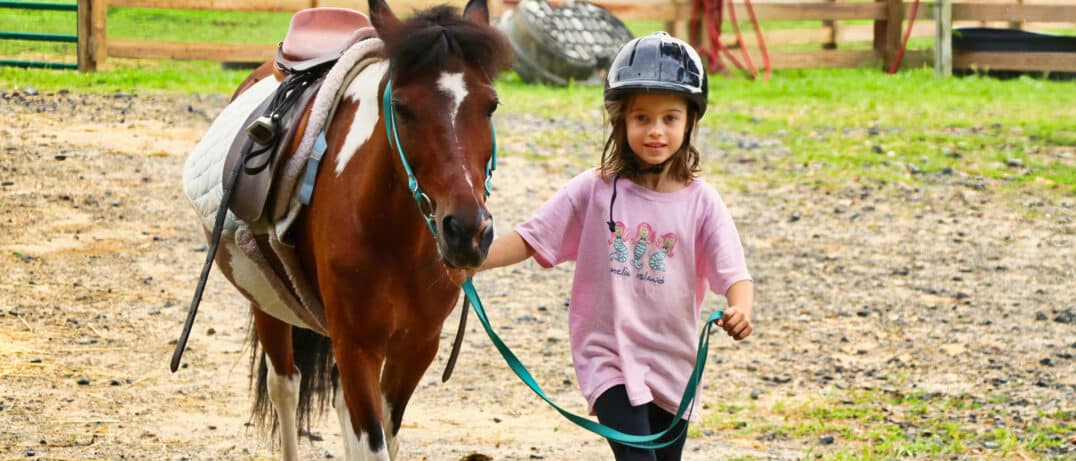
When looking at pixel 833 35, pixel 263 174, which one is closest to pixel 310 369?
pixel 263 174

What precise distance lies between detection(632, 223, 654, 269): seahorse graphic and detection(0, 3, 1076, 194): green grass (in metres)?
6.97

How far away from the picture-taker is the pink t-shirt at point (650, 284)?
305 centimetres

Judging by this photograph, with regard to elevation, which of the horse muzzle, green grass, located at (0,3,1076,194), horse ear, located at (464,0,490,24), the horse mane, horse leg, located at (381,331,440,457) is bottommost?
green grass, located at (0,3,1076,194)

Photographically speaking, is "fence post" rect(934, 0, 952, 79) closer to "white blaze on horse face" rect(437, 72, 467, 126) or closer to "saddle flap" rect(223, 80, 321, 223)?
"saddle flap" rect(223, 80, 321, 223)

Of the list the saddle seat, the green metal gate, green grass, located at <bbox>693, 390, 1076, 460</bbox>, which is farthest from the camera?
the green metal gate

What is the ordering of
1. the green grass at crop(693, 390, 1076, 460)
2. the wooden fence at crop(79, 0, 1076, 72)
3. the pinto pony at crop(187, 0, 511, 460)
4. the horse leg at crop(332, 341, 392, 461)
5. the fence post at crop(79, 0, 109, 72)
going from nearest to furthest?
1. the pinto pony at crop(187, 0, 511, 460)
2. the horse leg at crop(332, 341, 392, 461)
3. the green grass at crop(693, 390, 1076, 460)
4. the fence post at crop(79, 0, 109, 72)
5. the wooden fence at crop(79, 0, 1076, 72)

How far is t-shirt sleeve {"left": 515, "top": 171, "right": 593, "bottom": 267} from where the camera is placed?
3158 mm

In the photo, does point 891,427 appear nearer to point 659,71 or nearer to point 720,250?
point 720,250

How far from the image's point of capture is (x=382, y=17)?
3.40 meters

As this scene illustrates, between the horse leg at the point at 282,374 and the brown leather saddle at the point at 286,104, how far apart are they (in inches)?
27.1

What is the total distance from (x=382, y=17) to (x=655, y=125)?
834mm

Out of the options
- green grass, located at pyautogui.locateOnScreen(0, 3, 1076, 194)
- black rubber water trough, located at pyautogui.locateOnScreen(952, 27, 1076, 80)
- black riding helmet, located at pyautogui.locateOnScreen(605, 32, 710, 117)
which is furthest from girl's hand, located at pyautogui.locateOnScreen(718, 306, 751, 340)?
black rubber water trough, located at pyautogui.locateOnScreen(952, 27, 1076, 80)

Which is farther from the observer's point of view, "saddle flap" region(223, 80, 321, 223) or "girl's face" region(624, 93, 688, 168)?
"saddle flap" region(223, 80, 321, 223)

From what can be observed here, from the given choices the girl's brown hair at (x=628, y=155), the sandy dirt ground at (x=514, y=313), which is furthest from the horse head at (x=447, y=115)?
the sandy dirt ground at (x=514, y=313)
